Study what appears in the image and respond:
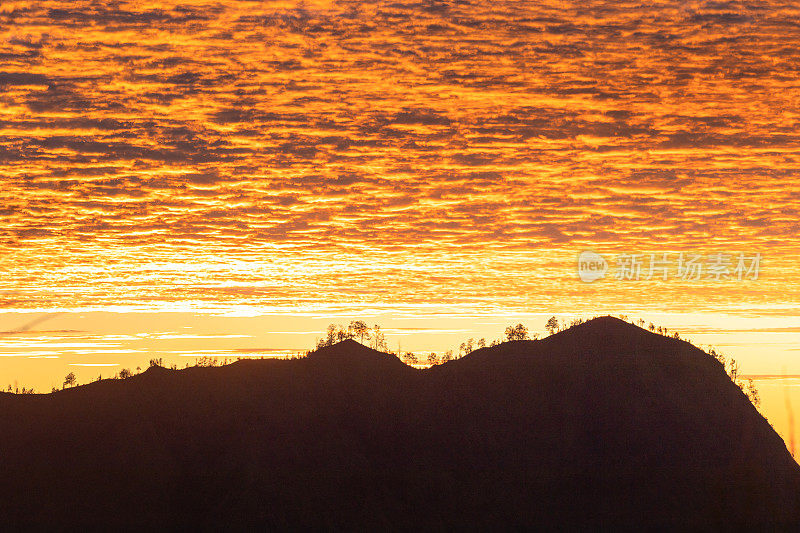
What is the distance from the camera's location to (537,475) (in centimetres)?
8169

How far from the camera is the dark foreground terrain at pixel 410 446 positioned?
250ft

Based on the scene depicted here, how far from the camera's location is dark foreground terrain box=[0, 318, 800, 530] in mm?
76250

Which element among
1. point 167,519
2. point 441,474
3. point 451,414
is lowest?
point 167,519

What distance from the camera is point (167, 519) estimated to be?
74250 mm

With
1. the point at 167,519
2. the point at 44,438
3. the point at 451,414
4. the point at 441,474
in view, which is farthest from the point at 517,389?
the point at 44,438

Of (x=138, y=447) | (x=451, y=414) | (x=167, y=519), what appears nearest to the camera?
(x=167, y=519)

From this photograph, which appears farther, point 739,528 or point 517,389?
point 517,389

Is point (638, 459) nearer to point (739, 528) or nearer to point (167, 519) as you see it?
point (739, 528)

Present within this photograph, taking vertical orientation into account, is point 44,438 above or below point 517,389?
below

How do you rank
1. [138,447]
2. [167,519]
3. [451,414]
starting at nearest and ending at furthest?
[167,519] < [138,447] < [451,414]

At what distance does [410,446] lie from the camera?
84.4 meters

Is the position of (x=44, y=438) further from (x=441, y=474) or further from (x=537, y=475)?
(x=537, y=475)

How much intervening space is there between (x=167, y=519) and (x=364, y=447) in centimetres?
1909

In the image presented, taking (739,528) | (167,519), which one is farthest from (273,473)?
(739,528)
